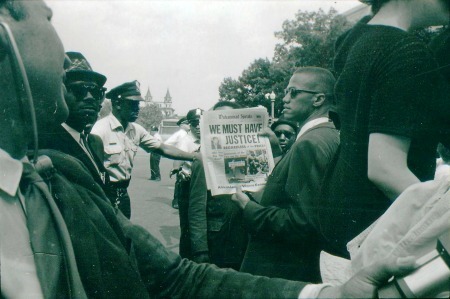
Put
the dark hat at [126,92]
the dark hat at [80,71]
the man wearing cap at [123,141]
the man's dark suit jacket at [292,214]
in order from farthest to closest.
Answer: the dark hat at [126,92] → the man wearing cap at [123,141] → the dark hat at [80,71] → the man's dark suit jacket at [292,214]

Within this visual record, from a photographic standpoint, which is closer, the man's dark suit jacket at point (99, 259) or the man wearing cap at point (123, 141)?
the man's dark suit jacket at point (99, 259)

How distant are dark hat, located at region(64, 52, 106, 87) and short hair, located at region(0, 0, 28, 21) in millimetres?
2171

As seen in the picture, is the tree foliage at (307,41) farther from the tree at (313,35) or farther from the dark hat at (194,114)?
the dark hat at (194,114)

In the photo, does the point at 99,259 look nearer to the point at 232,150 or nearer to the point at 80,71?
the point at 232,150

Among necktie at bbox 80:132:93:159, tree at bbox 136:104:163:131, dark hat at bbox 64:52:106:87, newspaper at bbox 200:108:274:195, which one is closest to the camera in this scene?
newspaper at bbox 200:108:274:195

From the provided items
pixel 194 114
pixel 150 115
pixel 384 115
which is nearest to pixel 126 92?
pixel 194 114

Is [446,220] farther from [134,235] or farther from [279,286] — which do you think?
[134,235]

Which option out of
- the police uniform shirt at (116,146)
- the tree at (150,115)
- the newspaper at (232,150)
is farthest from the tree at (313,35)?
the tree at (150,115)

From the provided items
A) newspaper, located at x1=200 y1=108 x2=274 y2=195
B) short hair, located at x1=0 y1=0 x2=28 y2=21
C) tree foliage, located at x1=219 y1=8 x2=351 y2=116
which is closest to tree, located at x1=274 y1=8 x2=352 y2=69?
tree foliage, located at x1=219 y1=8 x2=351 y2=116

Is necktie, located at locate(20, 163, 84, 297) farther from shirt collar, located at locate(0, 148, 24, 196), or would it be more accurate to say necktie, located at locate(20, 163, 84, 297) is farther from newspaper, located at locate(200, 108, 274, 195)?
newspaper, located at locate(200, 108, 274, 195)

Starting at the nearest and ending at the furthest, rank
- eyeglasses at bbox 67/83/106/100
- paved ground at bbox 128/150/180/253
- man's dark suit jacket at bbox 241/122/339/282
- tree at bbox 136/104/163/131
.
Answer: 1. man's dark suit jacket at bbox 241/122/339/282
2. eyeglasses at bbox 67/83/106/100
3. paved ground at bbox 128/150/180/253
4. tree at bbox 136/104/163/131

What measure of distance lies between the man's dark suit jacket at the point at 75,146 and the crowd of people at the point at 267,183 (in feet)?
0.04

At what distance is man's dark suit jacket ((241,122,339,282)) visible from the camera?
7.93 ft

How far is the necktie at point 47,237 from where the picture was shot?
1082 millimetres
